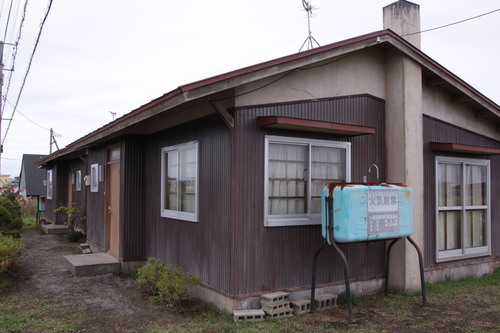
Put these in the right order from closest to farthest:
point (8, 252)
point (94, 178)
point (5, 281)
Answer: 1. point (5, 281)
2. point (8, 252)
3. point (94, 178)

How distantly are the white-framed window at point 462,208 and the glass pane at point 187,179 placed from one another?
14.7 feet

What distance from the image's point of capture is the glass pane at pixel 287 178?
6.09 metres

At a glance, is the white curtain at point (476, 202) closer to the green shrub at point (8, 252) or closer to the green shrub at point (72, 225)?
the green shrub at point (8, 252)

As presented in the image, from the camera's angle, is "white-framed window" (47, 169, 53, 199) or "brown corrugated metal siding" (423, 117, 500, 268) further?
"white-framed window" (47, 169, 53, 199)

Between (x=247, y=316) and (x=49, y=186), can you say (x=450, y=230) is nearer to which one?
Answer: (x=247, y=316)

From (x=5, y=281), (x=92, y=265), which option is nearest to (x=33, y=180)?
(x=92, y=265)

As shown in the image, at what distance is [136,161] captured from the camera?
8.84 metres

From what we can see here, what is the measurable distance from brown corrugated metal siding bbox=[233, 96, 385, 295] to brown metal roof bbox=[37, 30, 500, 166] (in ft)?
1.87

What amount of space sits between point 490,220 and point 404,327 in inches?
188

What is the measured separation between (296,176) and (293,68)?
1.53 m

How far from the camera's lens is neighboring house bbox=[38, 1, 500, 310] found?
19.1 feet

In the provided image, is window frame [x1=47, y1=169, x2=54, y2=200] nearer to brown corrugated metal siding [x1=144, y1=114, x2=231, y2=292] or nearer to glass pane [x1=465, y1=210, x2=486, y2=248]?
brown corrugated metal siding [x1=144, y1=114, x2=231, y2=292]

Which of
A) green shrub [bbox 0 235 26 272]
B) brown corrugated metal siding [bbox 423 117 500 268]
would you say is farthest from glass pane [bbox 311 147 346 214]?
green shrub [bbox 0 235 26 272]

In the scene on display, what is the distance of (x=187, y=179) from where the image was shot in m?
7.01
